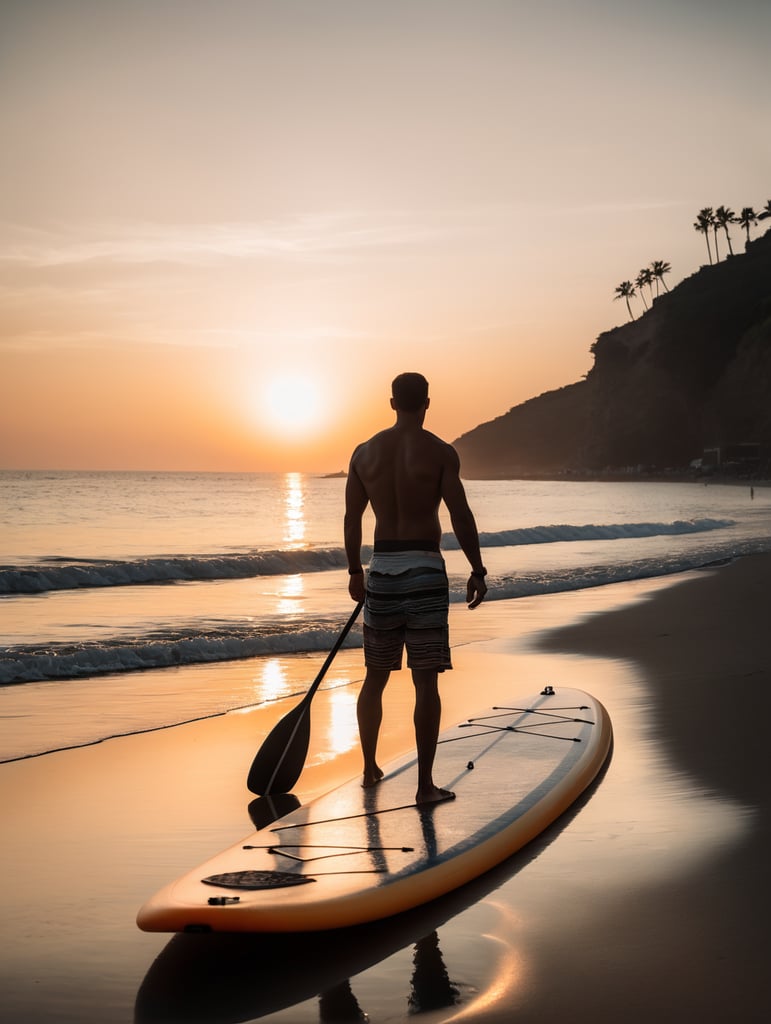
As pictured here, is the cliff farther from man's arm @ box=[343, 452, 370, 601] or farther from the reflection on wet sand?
the reflection on wet sand

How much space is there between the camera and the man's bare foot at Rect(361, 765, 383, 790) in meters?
4.66

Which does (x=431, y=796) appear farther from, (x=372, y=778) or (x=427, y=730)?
(x=372, y=778)

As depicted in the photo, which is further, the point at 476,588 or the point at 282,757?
the point at 282,757

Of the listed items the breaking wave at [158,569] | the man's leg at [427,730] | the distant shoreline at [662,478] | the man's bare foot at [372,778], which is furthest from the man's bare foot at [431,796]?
the distant shoreline at [662,478]

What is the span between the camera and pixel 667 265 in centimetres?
11950

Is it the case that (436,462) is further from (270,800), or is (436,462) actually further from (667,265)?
(667,265)

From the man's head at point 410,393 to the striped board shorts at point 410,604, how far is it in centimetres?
60

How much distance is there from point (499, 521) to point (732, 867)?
37287 mm

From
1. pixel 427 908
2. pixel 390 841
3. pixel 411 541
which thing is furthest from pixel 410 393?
pixel 427 908

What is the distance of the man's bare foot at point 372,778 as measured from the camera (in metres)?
4.66

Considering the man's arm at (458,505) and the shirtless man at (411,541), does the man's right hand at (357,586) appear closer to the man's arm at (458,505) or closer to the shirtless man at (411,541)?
the shirtless man at (411,541)

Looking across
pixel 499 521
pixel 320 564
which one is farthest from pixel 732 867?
pixel 499 521

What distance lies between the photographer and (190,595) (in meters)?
16.3

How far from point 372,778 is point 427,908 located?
121 cm
